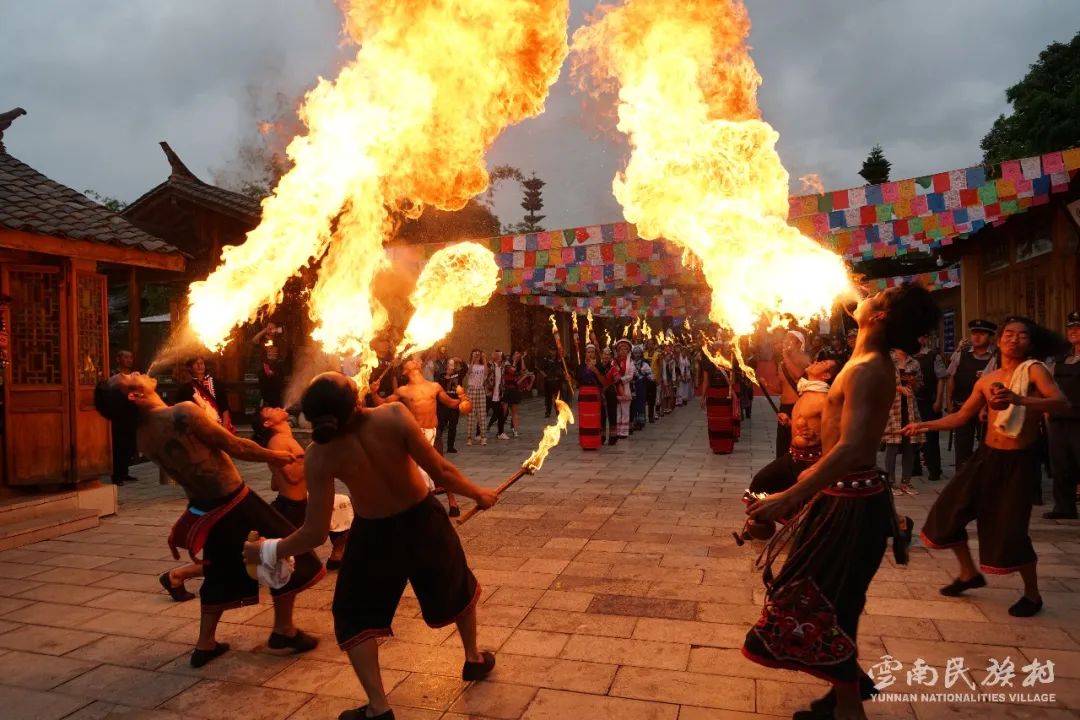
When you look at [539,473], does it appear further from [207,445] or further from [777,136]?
[207,445]

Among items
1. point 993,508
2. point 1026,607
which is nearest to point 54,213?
point 993,508

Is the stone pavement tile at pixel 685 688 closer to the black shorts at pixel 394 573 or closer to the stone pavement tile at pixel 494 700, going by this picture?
the stone pavement tile at pixel 494 700

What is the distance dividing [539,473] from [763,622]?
7.16m

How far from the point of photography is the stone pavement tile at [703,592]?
455cm

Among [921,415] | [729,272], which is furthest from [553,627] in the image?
[921,415]

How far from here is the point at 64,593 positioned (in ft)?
16.6

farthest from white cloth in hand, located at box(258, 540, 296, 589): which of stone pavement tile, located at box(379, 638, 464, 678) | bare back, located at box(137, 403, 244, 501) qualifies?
bare back, located at box(137, 403, 244, 501)

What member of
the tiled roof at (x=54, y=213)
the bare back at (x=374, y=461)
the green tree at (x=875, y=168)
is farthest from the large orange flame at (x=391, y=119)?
the green tree at (x=875, y=168)

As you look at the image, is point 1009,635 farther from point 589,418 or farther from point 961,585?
point 589,418

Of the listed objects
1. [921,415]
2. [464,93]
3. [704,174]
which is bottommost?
[921,415]

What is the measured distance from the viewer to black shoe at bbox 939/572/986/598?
4480mm

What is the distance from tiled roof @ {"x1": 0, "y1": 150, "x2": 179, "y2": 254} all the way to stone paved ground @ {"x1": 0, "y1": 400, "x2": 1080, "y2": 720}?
3.24 metres

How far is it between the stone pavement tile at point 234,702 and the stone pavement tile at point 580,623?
1.43 meters

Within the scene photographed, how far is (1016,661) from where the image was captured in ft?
11.5
